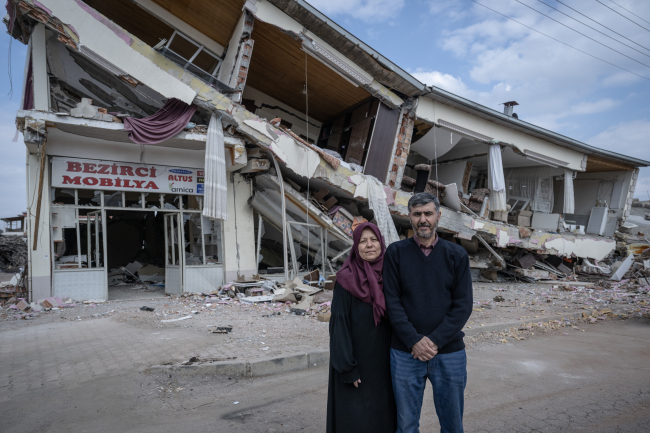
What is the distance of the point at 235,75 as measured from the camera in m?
9.28

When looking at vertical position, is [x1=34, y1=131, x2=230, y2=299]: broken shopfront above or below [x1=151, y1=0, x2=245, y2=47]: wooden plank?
below

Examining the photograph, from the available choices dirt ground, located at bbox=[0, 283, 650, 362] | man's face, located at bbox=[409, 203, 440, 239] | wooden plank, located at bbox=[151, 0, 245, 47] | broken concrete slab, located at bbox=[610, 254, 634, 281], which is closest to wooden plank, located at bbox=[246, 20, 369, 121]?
wooden plank, located at bbox=[151, 0, 245, 47]

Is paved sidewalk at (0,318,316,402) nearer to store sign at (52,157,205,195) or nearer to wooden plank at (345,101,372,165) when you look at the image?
store sign at (52,157,205,195)

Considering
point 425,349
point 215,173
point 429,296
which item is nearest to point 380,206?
point 215,173

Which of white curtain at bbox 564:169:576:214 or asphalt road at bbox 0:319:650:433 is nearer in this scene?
asphalt road at bbox 0:319:650:433

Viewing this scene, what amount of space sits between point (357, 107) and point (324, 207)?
3.94 metres

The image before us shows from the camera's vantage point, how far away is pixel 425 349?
213 cm

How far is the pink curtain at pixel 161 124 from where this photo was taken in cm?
841

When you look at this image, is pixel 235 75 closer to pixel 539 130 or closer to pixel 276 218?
pixel 276 218

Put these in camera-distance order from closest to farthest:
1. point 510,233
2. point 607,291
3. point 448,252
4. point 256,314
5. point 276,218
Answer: point 448,252 → point 256,314 → point 276,218 → point 607,291 → point 510,233

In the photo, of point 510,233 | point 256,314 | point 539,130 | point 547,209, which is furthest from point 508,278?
point 256,314

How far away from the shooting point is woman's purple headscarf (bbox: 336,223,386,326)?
7.50 ft

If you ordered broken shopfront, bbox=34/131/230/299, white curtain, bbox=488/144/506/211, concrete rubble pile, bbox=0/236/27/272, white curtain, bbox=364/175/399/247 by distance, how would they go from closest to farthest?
1. broken shopfront, bbox=34/131/230/299
2. white curtain, bbox=364/175/399/247
3. white curtain, bbox=488/144/506/211
4. concrete rubble pile, bbox=0/236/27/272

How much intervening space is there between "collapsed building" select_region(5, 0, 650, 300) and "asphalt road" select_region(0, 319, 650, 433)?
5.47m
